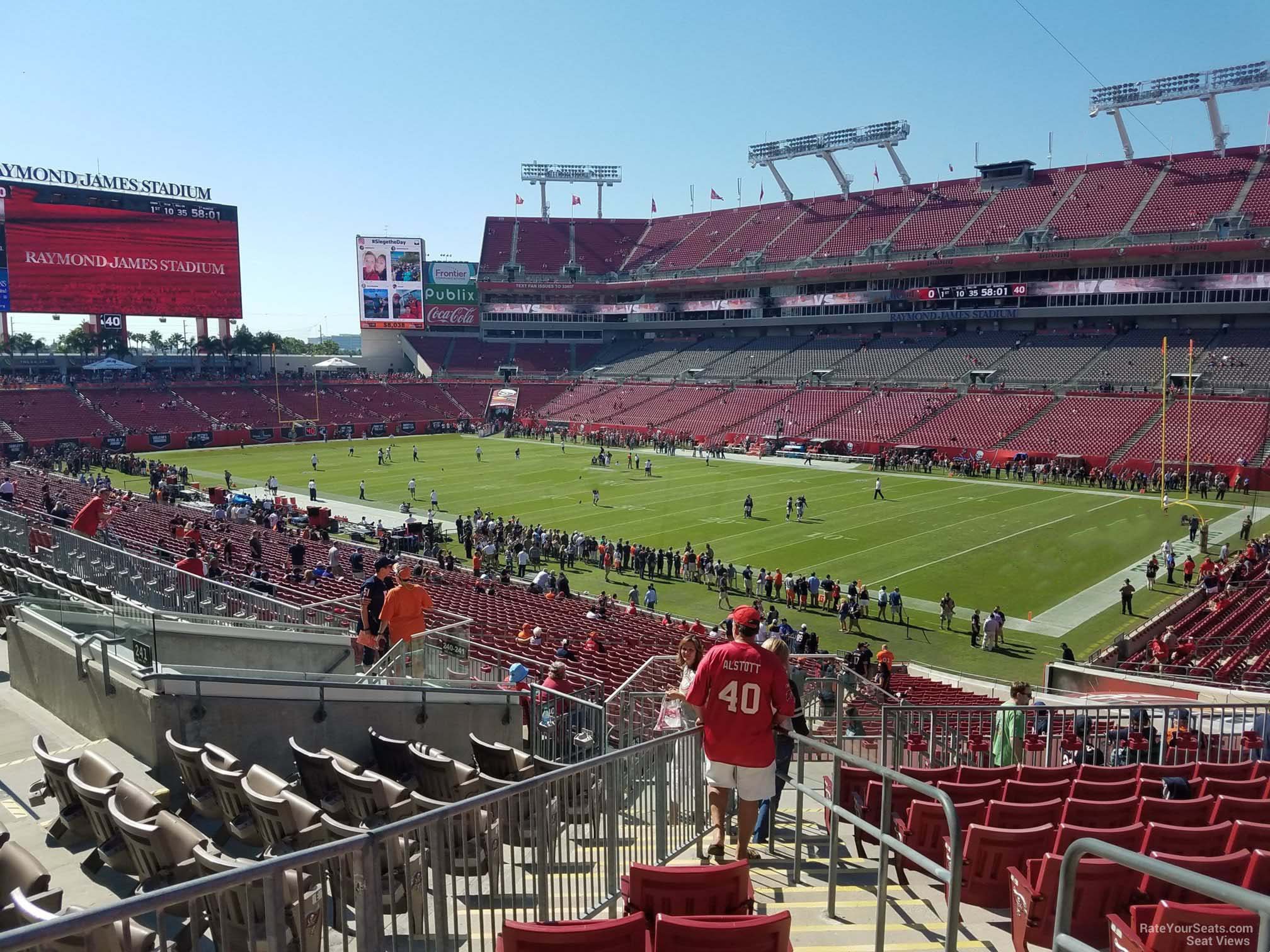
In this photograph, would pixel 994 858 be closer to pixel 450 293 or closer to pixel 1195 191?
pixel 1195 191

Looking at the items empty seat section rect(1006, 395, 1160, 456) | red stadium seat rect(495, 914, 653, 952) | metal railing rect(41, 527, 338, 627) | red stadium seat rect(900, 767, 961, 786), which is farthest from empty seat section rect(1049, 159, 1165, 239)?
red stadium seat rect(495, 914, 653, 952)

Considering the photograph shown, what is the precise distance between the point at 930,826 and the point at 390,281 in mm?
92969

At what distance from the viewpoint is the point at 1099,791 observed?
6.88 metres

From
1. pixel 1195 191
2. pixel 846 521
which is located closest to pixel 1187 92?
pixel 1195 191

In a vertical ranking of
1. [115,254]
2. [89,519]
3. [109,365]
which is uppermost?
[115,254]

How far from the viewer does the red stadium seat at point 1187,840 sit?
5.67 meters

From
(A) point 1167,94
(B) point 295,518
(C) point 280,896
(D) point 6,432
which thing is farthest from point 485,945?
(A) point 1167,94

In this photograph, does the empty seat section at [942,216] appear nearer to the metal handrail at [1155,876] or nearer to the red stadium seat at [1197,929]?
the red stadium seat at [1197,929]

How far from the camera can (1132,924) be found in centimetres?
454

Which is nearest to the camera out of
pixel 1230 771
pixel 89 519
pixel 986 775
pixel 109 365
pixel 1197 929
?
pixel 1197 929

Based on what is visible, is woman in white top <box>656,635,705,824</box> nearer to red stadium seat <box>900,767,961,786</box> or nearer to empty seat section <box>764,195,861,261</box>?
red stadium seat <box>900,767,961,786</box>

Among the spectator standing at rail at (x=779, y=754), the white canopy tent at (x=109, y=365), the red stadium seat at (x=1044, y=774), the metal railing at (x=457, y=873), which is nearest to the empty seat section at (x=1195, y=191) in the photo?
the red stadium seat at (x=1044, y=774)

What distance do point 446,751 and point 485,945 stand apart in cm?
383

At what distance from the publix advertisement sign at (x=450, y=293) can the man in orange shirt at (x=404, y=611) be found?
8963 cm
